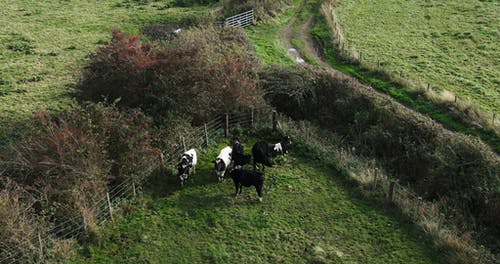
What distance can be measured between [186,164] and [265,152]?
11.9 feet

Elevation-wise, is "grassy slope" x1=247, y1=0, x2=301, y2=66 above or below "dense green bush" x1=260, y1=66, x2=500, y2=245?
above

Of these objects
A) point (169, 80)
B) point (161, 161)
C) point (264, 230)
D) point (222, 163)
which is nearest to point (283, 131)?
point (222, 163)

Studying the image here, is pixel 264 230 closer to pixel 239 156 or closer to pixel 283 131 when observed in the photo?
pixel 239 156

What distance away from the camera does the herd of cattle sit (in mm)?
19938

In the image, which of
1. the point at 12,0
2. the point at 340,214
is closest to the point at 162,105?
the point at 340,214

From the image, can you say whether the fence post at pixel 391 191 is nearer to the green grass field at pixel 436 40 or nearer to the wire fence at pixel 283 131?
the wire fence at pixel 283 131

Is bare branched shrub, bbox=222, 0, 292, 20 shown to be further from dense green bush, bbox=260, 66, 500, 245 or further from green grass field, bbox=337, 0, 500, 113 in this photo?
dense green bush, bbox=260, 66, 500, 245

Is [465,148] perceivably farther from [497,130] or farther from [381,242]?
[381,242]

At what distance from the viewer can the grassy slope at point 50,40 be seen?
1185 inches

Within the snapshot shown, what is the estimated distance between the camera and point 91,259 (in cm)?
1717

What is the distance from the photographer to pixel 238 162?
72.8 ft

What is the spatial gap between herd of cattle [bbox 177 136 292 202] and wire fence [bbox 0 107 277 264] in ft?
3.62

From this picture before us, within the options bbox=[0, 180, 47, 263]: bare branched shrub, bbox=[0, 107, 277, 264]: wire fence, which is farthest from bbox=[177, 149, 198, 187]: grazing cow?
bbox=[0, 180, 47, 263]: bare branched shrub

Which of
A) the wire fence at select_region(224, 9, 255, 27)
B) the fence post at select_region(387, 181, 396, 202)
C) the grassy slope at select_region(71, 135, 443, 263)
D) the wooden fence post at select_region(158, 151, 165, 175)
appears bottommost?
the grassy slope at select_region(71, 135, 443, 263)
